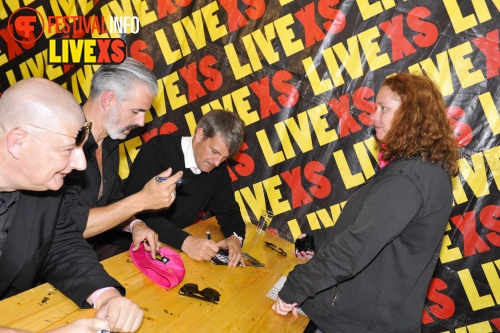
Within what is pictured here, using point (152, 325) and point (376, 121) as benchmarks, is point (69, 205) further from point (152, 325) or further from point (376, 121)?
point (376, 121)

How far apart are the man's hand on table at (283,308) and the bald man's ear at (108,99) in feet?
4.01

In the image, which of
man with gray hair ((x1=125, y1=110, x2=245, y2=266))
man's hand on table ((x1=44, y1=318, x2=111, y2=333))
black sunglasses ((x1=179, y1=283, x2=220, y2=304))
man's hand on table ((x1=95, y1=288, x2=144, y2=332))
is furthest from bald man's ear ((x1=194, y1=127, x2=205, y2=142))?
man's hand on table ((x1=44, y1=318, x2=111, y2=333))

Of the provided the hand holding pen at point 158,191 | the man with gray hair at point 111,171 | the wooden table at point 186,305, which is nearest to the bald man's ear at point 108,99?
the man with gray hair at point 111,171

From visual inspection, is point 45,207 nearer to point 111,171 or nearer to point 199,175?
point 111,171

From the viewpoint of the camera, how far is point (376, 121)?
1.90 m

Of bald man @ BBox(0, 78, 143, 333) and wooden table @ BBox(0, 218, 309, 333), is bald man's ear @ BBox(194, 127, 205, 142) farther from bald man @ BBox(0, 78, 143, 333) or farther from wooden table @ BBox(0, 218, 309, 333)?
bald man @ BBox(0, 78, 143, 333)

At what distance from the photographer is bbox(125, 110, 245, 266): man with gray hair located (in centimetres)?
230

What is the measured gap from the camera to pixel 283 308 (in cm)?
183

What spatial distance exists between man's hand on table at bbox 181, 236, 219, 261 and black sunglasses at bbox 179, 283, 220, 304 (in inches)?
13.2

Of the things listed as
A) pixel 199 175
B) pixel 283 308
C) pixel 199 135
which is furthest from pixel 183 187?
pixel 283 308

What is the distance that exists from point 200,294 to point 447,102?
2089mm

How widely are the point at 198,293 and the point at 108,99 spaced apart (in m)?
1.04

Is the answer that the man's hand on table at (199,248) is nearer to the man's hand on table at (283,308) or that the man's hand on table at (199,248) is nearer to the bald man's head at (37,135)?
the man's hand on table at (283,308)

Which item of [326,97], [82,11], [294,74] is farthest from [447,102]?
[82,11]
